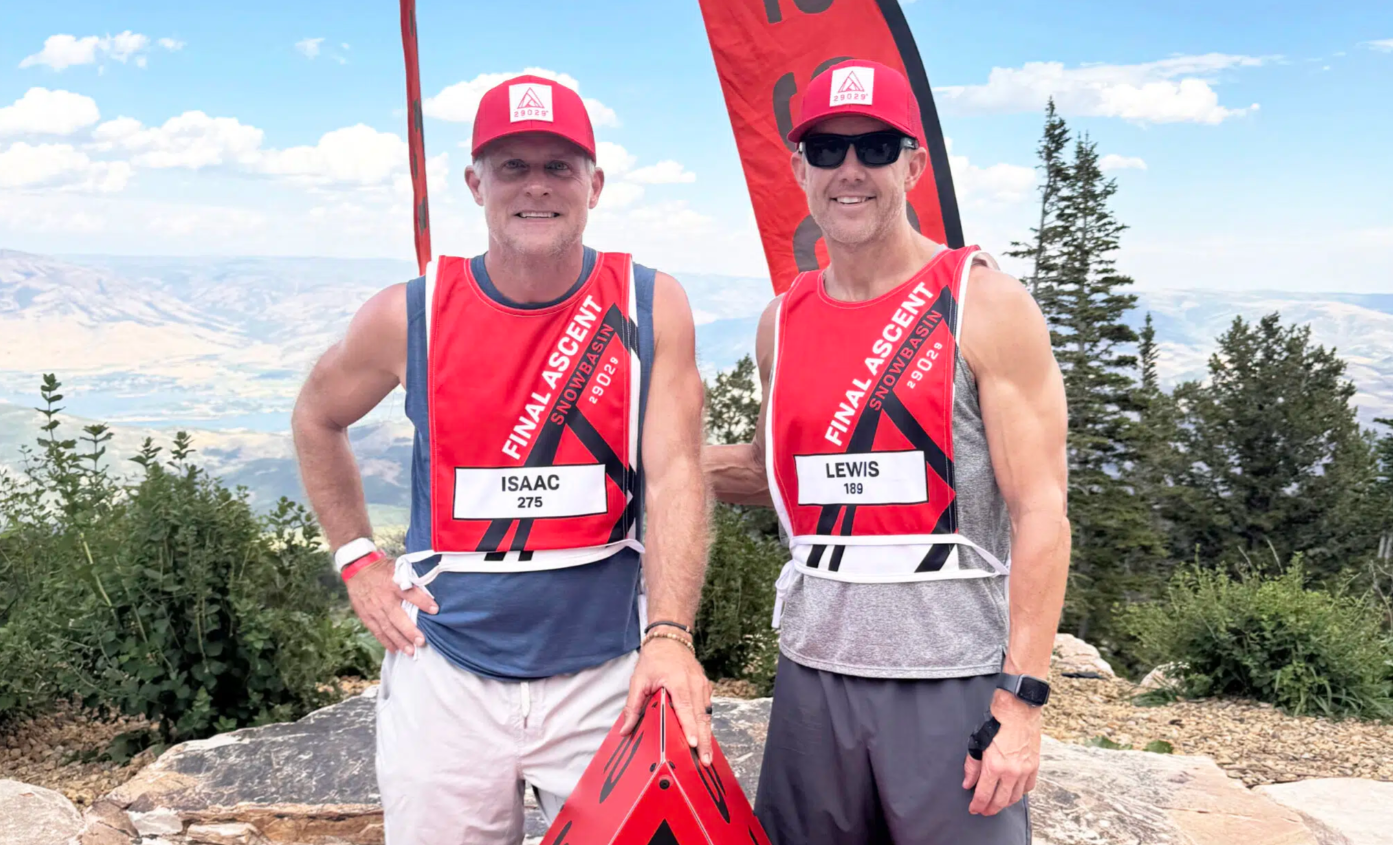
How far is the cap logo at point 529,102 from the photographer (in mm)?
2629

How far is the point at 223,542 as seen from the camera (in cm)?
504

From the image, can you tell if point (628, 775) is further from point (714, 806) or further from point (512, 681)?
point (512, 681)

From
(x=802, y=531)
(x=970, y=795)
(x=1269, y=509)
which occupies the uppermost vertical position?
(x=802, y=531)

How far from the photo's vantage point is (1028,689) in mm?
2492

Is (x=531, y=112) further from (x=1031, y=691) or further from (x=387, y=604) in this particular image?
(x=1031, y=691)

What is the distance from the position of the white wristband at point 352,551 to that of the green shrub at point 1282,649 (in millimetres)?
6208

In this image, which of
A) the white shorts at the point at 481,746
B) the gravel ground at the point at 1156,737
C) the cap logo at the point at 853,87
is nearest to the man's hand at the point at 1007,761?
the white shorts at the point at 481,746

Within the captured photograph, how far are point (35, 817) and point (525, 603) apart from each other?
283cm

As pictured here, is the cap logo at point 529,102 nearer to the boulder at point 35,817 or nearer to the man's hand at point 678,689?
the man's hand at point 678,689

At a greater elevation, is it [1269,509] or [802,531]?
[802,531]

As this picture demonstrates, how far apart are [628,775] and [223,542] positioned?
3361 mm

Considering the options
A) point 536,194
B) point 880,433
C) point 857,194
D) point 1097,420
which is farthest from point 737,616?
point 1097,420

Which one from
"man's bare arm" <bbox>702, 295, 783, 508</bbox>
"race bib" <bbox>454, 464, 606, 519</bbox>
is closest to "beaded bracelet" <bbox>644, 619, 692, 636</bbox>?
"race bib" <bbox>454, 464, 606, 519</bbox>

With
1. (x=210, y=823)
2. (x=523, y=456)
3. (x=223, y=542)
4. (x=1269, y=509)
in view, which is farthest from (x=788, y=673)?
(x=1269, y=509)
